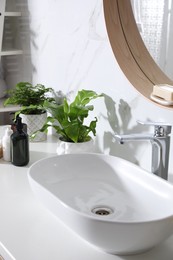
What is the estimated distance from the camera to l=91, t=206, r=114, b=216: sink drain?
1363mm

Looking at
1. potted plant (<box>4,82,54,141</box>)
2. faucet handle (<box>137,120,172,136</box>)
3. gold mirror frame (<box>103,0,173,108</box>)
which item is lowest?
potted plant (<box>4,82,54,141</box>)

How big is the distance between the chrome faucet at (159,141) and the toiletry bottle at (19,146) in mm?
457

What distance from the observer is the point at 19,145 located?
67.5 inches

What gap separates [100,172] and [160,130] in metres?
0.28

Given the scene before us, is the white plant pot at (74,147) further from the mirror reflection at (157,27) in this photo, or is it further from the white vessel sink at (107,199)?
the mirror reflection at (157,27)

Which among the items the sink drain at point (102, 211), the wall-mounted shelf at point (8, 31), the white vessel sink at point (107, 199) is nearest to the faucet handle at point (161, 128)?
the white vessel sink at point (107, 199)

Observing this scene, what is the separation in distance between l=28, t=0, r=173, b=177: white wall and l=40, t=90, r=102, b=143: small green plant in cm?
8

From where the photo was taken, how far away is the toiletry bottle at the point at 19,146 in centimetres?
170

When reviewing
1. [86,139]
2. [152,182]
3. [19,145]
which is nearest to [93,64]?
[86,139]

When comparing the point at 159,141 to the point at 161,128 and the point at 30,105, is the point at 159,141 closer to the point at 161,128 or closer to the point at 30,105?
the point at 161,128

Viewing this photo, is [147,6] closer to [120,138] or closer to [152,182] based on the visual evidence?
[120,138]

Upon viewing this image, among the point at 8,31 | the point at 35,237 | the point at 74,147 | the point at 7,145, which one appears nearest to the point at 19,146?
the point at 7,145

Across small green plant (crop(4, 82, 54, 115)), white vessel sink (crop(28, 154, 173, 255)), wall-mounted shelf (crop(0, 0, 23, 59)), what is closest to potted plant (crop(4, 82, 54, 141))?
small green plant (crop(4, 82, 54, 115))

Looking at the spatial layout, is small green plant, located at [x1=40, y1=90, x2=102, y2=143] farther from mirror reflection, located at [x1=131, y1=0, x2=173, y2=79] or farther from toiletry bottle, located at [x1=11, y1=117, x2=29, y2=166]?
mirror reflection, located at [x1=131, y1=0, x2=173, y2=79]
